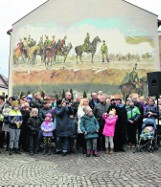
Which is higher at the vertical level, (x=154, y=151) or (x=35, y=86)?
(x=35, y=86)

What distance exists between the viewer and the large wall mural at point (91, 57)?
25297 mm

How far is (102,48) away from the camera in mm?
25891

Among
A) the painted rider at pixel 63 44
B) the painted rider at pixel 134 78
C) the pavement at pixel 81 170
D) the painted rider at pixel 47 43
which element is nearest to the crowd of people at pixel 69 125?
the pavement at pixel 81 170

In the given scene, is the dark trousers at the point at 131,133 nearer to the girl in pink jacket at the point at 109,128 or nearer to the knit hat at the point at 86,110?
the girl in pink jacket at the point at 109,128

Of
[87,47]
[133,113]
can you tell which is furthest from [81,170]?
[87,47]

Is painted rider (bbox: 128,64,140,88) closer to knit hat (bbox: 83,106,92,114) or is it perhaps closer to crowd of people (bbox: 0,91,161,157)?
crowd of people (bbox: 0,91,161,157)

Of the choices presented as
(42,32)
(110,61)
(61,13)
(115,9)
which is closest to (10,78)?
(42,32)

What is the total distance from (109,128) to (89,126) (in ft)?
2.37

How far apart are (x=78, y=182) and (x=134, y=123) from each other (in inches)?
187

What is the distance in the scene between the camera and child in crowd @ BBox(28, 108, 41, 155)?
9.37 meters

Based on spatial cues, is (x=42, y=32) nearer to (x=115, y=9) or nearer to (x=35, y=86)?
(x=35, y=86)

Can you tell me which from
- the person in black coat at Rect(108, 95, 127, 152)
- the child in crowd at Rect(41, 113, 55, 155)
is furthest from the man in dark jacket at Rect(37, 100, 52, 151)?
the person in black coat at Rect(108, 95, 127, 152)

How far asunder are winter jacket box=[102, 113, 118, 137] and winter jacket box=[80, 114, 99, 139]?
1.42 ft

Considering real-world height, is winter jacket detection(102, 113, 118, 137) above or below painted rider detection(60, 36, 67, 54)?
below
